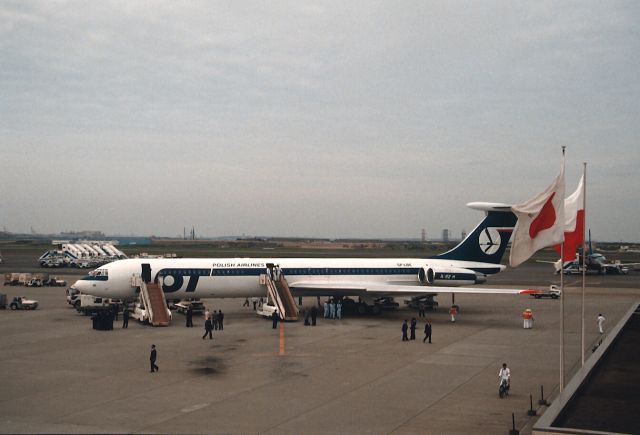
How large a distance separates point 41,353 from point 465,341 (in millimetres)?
20504

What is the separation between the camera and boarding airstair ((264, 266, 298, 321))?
39.1 m

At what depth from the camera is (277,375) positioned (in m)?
23.9

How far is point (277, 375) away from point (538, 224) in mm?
11615

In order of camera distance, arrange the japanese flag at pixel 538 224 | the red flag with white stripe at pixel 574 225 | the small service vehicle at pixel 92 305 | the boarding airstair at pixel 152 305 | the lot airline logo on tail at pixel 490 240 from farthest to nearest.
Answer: the lot airline logo on tail at pixel 490 240 < the small service vehicle at pixel 92 305 < the boarding airstair at pixel 152 305 < the red flag with white stripe at pixel 574 225 < the japanese flag at pixel 538 224

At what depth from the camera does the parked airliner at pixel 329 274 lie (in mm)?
40000

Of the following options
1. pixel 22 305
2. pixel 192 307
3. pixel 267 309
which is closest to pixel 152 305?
pixel 192 307

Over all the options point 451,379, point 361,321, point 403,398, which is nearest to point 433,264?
point 361,321

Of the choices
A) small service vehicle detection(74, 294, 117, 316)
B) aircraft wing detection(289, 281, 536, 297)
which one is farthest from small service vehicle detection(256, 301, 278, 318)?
small service vehicle detection(74, 294, 117, 316)

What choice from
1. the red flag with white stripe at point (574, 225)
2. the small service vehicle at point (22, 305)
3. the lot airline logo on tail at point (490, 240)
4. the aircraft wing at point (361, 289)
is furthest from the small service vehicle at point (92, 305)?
the red flag with white stripe at point (574, 225)

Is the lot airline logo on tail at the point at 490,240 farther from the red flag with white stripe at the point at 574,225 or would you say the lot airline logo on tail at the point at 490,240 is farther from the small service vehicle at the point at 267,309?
the red flag with white stripe at the point at 574,225

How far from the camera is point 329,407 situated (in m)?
19.4

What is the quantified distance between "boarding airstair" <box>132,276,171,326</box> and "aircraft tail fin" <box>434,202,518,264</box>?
21.8 metres

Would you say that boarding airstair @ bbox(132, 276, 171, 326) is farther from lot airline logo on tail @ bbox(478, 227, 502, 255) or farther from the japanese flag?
the japanese flag

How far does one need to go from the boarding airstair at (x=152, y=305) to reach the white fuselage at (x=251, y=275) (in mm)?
687
